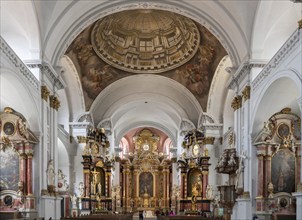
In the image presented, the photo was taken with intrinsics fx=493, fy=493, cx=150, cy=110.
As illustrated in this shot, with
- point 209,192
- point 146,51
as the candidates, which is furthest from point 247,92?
point 209,192

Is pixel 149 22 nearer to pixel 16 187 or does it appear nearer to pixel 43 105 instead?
pixel 43 105

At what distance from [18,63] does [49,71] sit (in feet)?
10.1

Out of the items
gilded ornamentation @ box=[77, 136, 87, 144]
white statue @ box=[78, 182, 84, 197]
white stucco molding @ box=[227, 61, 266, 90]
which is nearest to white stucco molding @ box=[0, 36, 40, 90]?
white stucco molding @ box=[227, 61, 266, 90]

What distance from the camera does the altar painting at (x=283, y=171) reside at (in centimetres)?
1664

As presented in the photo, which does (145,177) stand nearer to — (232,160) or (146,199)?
(146,199)

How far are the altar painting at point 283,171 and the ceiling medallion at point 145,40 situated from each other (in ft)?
28.9

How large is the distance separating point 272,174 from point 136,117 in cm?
2111

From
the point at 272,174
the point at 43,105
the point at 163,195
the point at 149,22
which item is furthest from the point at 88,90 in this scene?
the point at 163,195

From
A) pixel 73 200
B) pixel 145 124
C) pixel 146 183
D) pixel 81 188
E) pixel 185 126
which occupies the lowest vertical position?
pixel 146 183

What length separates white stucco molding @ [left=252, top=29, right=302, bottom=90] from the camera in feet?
40.3

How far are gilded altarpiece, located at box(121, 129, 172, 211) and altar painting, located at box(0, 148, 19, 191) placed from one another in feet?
84.3

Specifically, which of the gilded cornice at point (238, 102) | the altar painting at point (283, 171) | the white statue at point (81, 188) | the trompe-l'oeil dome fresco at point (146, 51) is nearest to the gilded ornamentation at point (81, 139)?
the trompe-l'oeil dome fresco at point (146, 51)

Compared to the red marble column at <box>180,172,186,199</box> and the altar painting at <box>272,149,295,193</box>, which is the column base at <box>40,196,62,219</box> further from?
the red marble column at <box>180,172,186,199</box>

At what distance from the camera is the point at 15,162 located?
16.7m
